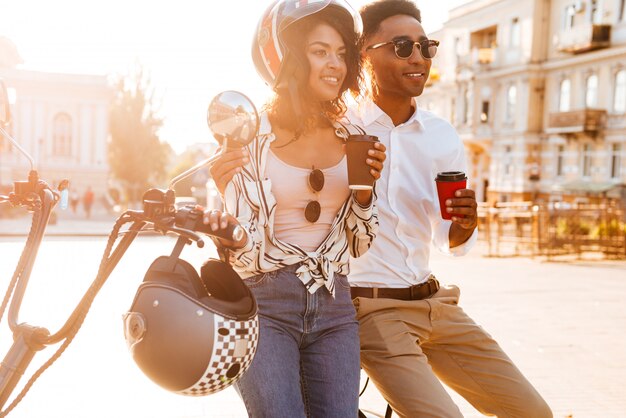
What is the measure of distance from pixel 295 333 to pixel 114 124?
194 ft

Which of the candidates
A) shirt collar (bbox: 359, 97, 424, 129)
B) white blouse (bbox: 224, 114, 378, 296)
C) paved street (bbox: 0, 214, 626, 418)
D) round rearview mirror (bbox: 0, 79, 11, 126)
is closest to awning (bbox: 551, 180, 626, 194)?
paved street (bbox: 0, 214, 626, 418)

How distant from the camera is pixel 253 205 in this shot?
249 centimetres

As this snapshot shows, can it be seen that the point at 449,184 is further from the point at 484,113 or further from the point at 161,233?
the point at 484,113

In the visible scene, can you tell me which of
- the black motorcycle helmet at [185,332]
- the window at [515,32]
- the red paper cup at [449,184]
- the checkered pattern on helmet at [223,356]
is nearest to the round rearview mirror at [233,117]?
the black motorcycle helmet at [185,332]

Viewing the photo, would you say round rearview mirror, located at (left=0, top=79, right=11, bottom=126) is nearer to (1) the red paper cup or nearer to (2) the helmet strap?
(2) the helmet strap

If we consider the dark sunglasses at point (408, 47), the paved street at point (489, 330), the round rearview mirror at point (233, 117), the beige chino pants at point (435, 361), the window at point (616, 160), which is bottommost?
the paved street at point (489, 330)

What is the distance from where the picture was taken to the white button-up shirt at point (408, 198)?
3.10 m

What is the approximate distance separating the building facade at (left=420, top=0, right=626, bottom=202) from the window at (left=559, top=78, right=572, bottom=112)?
0.06 metres

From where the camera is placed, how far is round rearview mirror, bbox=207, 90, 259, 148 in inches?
75.2

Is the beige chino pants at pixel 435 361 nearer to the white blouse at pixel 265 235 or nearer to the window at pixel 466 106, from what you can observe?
the white blouse at pixel 265 235

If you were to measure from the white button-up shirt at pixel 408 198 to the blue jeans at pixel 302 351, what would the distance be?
522mm

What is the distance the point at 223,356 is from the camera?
1861 millimetres

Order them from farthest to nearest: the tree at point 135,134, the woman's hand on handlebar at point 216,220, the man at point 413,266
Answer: the tree at point 135,134, the man at point 413,266, the woman's hand on handlebar at point 216,220

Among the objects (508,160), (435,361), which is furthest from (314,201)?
(508,160)
